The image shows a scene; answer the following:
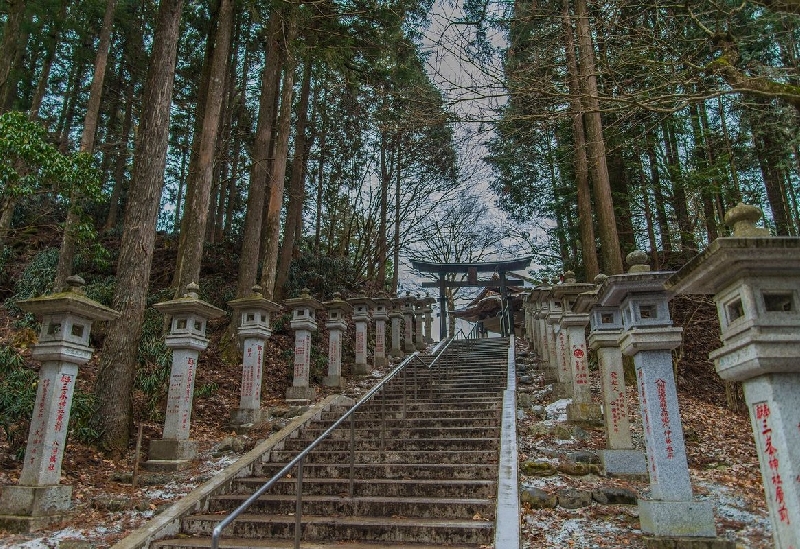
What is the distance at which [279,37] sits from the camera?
12281 mm

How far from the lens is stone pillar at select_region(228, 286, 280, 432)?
8828 millimetres

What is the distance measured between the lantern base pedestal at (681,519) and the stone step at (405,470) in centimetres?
183

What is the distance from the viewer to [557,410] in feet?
28.8

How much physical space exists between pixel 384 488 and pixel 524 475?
5.51 ft

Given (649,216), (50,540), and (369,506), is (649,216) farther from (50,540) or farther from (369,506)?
(50,540)

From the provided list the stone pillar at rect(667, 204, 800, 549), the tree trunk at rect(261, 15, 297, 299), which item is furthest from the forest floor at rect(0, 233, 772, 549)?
the tree trunk at rect(261, 15, 297, 299)

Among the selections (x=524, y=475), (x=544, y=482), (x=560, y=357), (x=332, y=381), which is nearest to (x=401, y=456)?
(x=524, y=475)

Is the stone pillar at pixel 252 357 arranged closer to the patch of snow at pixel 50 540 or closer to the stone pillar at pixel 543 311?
the patch of snow at pixel 50 540

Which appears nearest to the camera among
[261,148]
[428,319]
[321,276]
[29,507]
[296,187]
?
[29,507]

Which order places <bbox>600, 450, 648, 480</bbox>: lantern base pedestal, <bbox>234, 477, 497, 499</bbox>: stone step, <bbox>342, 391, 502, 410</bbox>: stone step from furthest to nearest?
1. <bbox>342, 391, 502, 410</bbox>: stone step
2. <bbox>600, 450, 648, 480</bbox>: lantern base pedestal
3. <bbox>234, 477, 497, 499</bbox>: stone step

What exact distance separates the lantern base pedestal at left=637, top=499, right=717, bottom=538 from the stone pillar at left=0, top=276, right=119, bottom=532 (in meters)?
5.82

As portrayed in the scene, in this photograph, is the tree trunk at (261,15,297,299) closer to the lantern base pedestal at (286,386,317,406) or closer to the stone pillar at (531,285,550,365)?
the lantern base pedestal at (286,386,317,406)

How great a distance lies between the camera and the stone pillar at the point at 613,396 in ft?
20.6

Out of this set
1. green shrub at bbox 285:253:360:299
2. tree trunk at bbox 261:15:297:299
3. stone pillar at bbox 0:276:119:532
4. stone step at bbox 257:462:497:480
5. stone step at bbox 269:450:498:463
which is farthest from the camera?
green shrub at bbox 285:253:360:299
